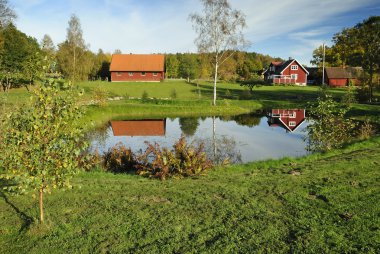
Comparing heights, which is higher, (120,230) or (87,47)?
(87,47)

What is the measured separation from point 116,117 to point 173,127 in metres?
8.74

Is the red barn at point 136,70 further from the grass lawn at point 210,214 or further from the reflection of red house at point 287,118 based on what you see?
the grass lawn at point 210,214

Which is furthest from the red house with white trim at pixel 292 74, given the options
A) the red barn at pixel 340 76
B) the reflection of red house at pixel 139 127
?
the reflection of red house at pixel 139 127

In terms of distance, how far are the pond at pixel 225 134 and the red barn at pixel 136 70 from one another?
45.7m

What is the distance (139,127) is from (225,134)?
8399 mm

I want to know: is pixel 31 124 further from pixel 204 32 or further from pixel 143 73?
pixel 143 73

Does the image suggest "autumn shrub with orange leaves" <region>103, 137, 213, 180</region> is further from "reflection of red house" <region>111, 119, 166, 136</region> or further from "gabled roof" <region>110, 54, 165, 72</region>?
"gabled roof" <region>110, 54, 165, 72</region>

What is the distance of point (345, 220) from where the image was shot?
26.5 feet

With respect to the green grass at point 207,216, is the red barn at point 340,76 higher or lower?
higher

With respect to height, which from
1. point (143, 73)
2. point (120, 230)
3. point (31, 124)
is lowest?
point (120, 230)

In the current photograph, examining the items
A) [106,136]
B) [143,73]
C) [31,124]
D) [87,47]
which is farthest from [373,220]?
[143,73]

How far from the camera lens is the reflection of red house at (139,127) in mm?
26898

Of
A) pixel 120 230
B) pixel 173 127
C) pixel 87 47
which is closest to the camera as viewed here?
pixel 120 230

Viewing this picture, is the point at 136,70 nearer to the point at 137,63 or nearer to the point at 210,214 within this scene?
the point at 137,63
